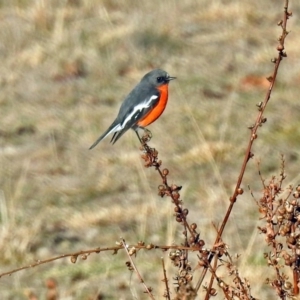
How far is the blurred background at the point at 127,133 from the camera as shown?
21.4ft

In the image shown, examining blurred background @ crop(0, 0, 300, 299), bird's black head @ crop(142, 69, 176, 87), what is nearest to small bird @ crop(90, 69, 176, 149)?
bird's black head @ crop(142, 69, 176, 87)

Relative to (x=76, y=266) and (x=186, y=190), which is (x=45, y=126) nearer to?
(x=186, y=190)

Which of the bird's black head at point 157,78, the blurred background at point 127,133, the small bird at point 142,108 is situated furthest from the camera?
the blurred background at point 127,133

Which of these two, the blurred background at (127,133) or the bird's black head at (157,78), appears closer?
the bird's black head at (157,78)


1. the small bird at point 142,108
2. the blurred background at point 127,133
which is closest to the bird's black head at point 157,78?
the small bird at point 142,108

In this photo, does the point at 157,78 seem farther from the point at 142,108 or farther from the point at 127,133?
the point at 127,133

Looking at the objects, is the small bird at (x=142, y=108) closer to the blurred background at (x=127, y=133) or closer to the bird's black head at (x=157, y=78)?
the bird's black head at (x=157, y=78)

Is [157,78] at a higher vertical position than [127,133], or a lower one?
lower

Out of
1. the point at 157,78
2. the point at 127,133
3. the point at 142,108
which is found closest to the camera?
the point at 142,108

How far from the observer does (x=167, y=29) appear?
10367mm

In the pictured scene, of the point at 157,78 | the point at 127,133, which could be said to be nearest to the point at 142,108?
the point at 157,78

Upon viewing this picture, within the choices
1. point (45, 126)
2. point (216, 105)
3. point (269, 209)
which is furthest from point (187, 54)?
point (269, 209)

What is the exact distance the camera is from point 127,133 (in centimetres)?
812

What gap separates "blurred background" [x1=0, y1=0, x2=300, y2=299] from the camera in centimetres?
652
